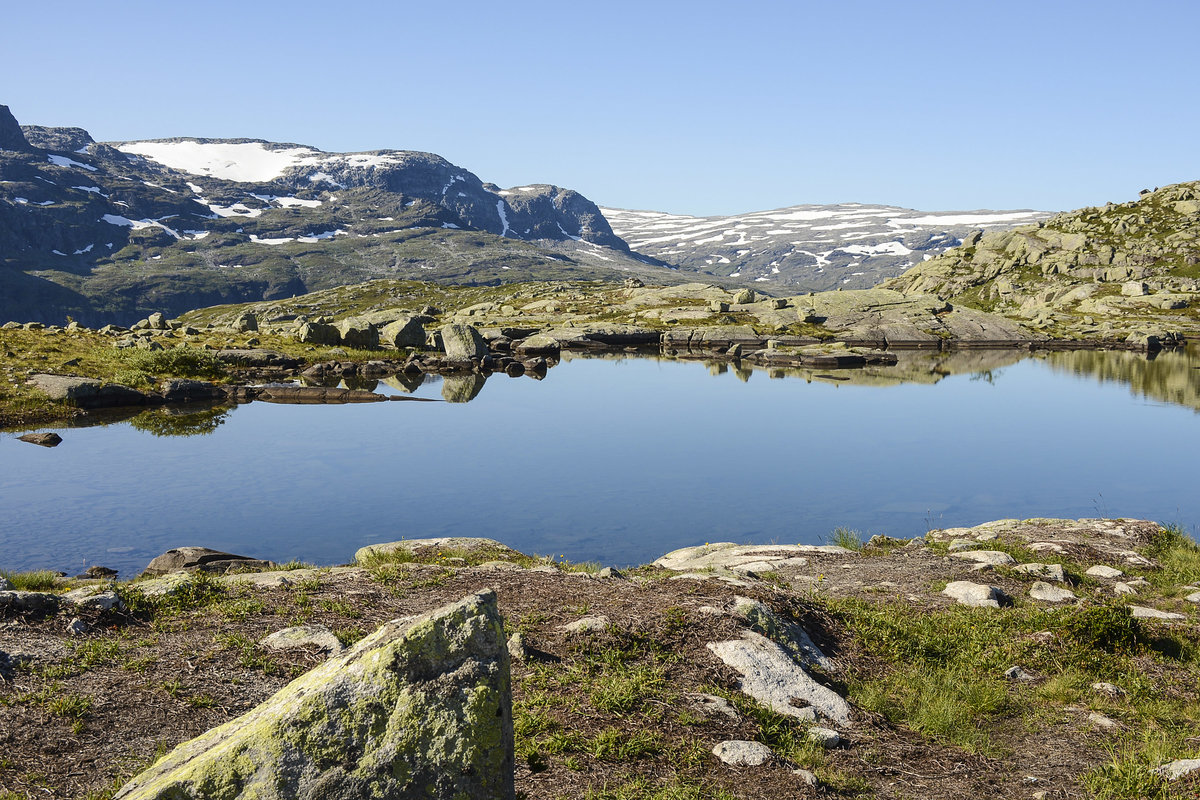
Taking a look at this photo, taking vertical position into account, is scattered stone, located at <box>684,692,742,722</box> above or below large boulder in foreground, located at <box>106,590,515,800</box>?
below

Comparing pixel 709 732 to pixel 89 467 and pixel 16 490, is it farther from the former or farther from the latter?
pixel 89 467

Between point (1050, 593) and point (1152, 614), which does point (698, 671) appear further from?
point (1152, 614)

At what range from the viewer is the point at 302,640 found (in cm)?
1271

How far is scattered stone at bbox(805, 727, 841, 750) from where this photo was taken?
11234mm

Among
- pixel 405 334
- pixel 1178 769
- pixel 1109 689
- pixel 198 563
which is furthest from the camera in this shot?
pixel 405 334

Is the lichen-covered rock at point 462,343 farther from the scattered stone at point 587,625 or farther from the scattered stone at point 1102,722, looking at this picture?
the scattered stone at point 1102,722

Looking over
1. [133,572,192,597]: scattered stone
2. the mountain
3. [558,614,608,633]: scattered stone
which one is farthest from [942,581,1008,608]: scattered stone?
the mountain

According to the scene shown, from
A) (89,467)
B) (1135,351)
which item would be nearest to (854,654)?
(89,467)

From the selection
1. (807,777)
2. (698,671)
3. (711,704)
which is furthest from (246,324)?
(807,777)

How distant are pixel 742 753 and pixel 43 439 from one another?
47968 mm

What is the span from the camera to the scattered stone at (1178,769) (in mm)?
9914

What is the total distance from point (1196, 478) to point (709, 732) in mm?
42353

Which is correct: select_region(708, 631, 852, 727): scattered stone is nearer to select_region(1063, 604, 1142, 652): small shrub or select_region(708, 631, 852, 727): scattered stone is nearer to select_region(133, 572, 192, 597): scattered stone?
select_region(1063, 604, 1142, 652): small shrub

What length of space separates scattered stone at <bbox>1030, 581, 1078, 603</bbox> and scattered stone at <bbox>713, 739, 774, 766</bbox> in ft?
33.4
